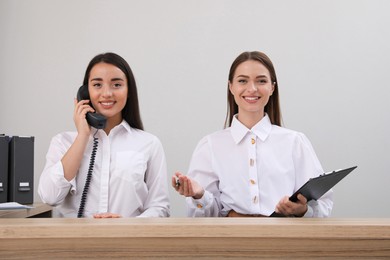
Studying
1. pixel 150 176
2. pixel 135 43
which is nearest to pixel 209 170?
pixel 150 176

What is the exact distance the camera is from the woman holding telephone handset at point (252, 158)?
2.04 meters

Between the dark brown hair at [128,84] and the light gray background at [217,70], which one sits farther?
the light gray background at [217,70]

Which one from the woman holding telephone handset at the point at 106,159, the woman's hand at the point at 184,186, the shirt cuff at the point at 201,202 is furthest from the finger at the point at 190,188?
the woman holding telephone handset at the point at 106,159

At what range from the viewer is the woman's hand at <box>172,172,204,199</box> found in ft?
5.51

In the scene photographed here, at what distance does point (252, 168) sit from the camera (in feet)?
6.84

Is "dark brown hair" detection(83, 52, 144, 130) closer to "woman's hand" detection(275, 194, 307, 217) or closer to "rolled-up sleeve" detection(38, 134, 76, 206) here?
"rolled-up sleeve" detection(38, 134, 76, 206)

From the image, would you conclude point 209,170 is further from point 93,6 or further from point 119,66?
point 93,6

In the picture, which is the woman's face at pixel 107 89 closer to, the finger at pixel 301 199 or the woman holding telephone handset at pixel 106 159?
the woman holding telephone handset at pixel 106 159

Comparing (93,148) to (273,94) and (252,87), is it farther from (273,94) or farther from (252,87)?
(273,94)

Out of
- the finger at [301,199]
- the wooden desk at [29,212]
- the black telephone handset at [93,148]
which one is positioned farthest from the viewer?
the black telephone handset at [93,148]

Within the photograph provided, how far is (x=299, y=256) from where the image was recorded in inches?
46.6

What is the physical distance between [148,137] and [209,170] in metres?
0.28

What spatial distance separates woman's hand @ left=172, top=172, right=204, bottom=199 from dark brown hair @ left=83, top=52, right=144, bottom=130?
19.8 inches

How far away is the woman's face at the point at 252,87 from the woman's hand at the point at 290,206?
1.67 ft
